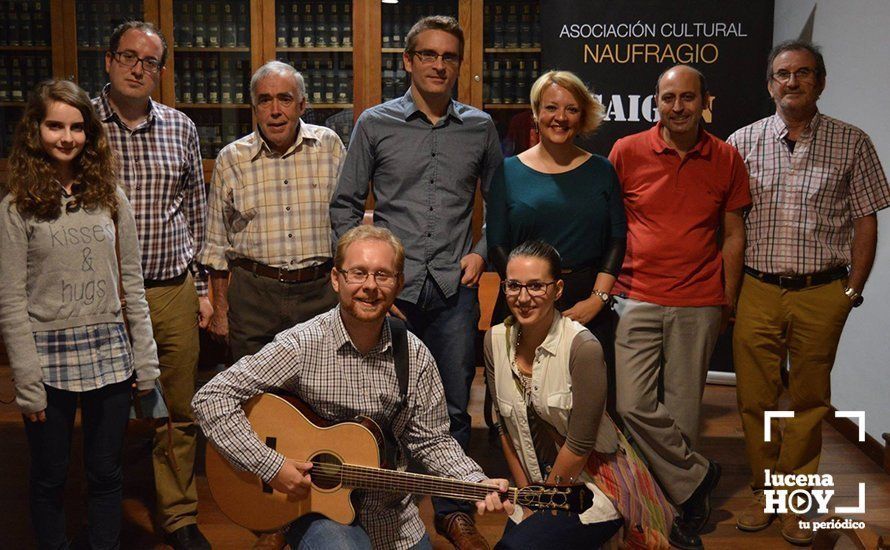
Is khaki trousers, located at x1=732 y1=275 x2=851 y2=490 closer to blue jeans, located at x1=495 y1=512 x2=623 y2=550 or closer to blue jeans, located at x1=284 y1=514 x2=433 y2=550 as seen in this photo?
blue jeans, located at x1=495 y1=512 x2=623 y2=550

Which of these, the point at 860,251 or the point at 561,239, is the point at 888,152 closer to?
the point at 860,251

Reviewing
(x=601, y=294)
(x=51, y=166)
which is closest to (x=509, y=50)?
(x=601, y=294)

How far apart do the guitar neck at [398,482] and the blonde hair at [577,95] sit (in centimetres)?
123

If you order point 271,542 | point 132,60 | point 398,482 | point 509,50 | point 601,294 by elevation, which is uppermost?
point 509,50

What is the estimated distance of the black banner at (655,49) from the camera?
4.47 meters

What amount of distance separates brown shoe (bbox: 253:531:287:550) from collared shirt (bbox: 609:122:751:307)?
1.29 metres

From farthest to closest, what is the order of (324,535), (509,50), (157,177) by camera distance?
(509,50) → (157,177) → (324,535)

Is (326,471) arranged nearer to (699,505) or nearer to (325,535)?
(325,535)

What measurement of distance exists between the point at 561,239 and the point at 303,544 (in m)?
1.20

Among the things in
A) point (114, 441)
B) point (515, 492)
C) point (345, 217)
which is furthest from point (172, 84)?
point (515, 492)

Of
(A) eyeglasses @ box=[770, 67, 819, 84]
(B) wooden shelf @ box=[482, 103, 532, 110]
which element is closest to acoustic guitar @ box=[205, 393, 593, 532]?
(A) eyeglasses @ box=[770, 67, 819, 84]

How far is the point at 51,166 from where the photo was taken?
247cm

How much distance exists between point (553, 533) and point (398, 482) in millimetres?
363

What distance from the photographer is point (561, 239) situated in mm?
2842
